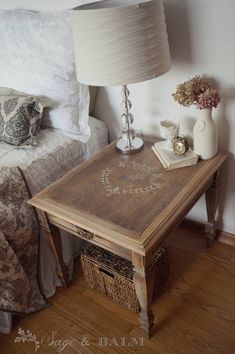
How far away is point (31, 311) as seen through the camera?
4.65 feet

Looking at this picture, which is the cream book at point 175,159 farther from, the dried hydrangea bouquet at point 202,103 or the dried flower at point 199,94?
the dried flower at point 199,94

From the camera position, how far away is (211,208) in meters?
1.50

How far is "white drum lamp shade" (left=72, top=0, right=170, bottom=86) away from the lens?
3.39ft

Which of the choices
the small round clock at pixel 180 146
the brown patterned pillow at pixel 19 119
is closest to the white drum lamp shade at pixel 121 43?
the small round clock at pixel 180 146

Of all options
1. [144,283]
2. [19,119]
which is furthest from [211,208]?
[19,119]

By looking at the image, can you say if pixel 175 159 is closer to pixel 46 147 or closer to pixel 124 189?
pixel 124 189

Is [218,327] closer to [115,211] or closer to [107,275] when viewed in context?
[107,275]

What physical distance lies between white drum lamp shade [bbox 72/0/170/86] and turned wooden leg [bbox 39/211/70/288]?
58cm

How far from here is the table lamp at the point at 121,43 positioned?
1.03m

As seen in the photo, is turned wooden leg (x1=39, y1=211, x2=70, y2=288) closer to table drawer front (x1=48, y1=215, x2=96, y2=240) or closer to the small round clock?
table drawer front (x1=48, y1=215, x2=96, y2=240)

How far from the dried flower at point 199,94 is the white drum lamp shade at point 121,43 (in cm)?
11

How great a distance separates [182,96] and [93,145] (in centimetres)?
56

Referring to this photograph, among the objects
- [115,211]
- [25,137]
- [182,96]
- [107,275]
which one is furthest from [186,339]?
[25,137]

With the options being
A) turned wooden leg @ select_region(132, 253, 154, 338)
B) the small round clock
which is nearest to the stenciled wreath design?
the small round clock
